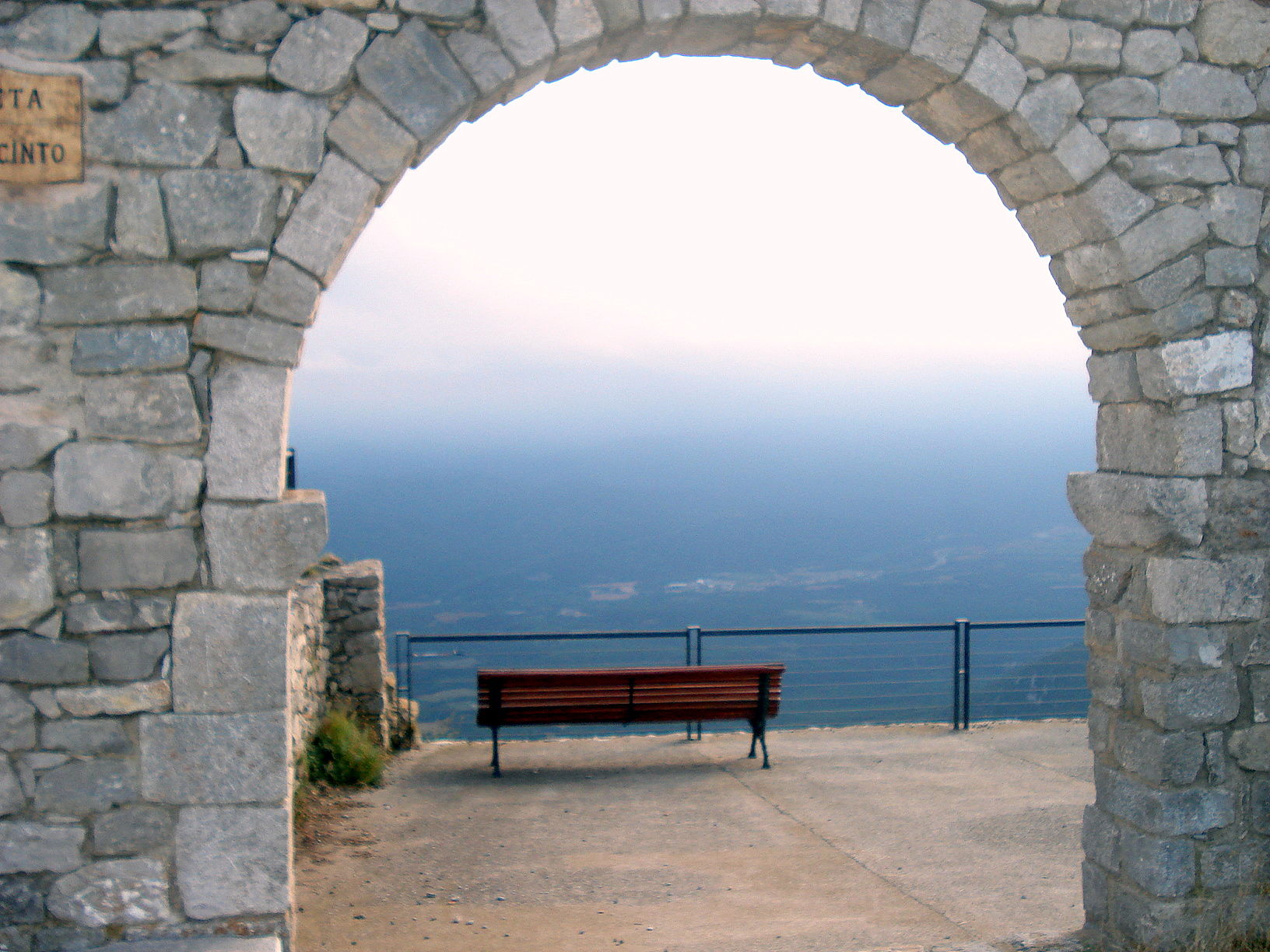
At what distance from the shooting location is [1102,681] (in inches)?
145

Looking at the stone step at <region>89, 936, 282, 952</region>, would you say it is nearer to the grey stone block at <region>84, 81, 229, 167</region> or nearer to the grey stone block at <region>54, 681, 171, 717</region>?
the grey stone block at <region>54, 681, 171, 717</region>

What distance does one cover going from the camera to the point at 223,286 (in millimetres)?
2781

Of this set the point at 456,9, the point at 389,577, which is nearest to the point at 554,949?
the point at 456,9

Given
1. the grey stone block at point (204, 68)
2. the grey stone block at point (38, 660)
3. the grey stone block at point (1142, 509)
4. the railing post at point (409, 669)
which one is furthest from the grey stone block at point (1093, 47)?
the railing post at point (409, 669)

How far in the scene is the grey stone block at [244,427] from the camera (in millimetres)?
2789

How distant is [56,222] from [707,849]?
382 centimetres

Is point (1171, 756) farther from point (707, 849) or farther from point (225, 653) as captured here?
point (225, 653)

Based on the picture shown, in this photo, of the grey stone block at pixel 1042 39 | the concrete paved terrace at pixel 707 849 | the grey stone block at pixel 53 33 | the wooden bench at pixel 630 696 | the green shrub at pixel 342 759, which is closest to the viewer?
the grey stone block at pixel 53 33

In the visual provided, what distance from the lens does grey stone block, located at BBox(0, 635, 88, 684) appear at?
2.74 meters

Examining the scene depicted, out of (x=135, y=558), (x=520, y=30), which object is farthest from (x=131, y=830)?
(x=520, y=30)

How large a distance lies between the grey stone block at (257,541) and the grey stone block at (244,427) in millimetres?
50

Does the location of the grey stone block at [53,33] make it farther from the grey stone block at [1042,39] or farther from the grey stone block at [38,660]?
the grey stone block at [1042,39]

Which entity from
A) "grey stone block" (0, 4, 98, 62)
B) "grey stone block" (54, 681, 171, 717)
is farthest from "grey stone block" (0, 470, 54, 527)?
"grey stone block" (0, 4, 98, 62)

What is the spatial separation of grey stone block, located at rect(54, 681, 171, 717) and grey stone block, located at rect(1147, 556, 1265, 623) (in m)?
3.30
